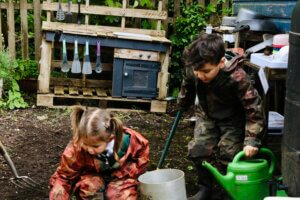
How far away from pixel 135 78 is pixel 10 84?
64.8 inches

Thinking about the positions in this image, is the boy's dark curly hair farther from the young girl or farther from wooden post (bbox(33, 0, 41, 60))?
wooden post (bbox(33, 0, 41, 60))

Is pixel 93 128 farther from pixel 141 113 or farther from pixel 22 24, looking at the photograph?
pixel 22 24

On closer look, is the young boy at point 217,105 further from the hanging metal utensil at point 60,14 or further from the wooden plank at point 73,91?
the hanging metal utensil at point 60,14

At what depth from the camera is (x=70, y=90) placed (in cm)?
645

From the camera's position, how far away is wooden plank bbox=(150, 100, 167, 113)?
6.34 metres

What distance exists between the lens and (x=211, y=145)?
3607mm

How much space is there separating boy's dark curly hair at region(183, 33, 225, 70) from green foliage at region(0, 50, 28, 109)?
11.7 feet

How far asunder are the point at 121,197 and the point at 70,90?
3.48 meters

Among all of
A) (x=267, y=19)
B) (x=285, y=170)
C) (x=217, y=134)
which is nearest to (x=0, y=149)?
(x=217, y=134)

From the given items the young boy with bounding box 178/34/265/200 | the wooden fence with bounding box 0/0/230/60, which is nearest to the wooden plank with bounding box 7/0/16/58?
the wooden fence with bounding box 0/0/230/60

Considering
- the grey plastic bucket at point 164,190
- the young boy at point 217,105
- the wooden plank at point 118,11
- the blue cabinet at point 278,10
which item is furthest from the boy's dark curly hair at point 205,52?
the wooden plank at point 118,11

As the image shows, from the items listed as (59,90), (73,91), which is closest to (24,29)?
(59,90)

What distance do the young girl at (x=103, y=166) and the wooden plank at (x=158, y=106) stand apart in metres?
3.11

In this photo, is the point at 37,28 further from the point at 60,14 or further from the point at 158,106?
the point at 158,106
